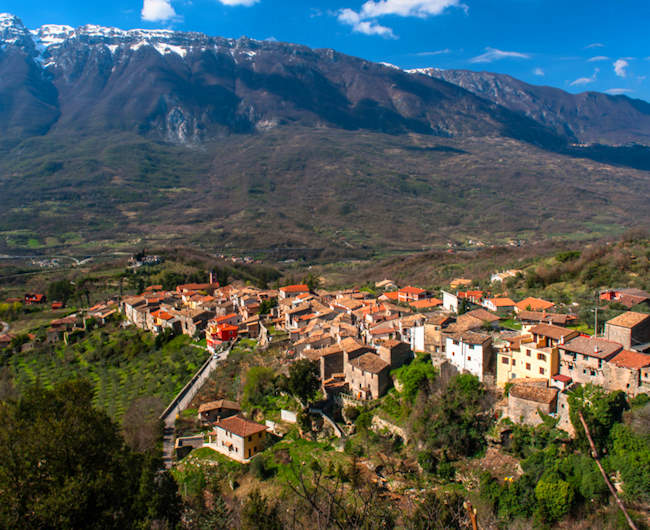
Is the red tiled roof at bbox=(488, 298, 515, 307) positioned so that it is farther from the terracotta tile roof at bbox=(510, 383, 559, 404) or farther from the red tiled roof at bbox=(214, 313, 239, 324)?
the red tiled roof at bbox=(214, 313, 239, 324)

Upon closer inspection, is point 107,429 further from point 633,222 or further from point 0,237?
point 633,222

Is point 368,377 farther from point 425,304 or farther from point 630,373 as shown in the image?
point 425,304

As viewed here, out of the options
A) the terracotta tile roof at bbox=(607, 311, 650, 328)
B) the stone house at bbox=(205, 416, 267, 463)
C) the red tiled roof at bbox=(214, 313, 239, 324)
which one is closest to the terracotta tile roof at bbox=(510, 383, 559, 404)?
the terracotta tile roof at bbox=(607, 311, 650, 328)

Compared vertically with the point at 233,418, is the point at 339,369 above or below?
above

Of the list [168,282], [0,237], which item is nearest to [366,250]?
[168,282]

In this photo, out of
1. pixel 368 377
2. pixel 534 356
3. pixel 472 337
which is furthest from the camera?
pixel 368 377

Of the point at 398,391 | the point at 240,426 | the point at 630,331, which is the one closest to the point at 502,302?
the point at 398,391
